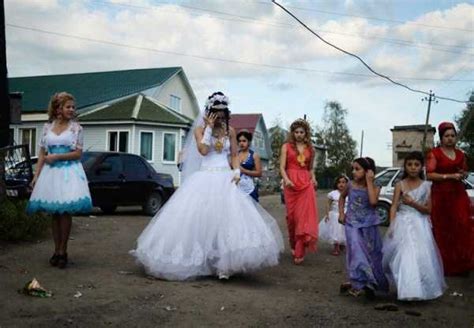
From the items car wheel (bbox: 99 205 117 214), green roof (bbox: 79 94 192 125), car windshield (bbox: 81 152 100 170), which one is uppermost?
green roof (bbox: 79 94 192 125)

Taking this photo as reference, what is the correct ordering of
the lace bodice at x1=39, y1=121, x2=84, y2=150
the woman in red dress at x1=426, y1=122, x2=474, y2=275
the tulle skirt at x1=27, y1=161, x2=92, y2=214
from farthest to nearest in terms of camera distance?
the woman in red dress at x1=426, y1=122, x2=474, y2=275 → the lace bodice at x1=39, y1=121, x2=84, y2=150 → the tulle skirt at x1=27, y1=161, x2=92, y2=214

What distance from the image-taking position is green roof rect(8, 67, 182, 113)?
115ft

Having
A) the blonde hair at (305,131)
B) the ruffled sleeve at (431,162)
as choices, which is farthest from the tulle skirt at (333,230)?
the ruffled sleeve at (431,162)

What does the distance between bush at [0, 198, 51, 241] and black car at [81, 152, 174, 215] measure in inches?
208

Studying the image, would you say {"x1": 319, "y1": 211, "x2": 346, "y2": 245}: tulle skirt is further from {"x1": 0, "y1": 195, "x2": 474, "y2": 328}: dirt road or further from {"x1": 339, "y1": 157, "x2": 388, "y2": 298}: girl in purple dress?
{"x1": 339, "y1": 157, "x2": 388, "y2": 298}: girl in purple dress

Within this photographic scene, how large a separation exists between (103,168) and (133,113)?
17.3 m

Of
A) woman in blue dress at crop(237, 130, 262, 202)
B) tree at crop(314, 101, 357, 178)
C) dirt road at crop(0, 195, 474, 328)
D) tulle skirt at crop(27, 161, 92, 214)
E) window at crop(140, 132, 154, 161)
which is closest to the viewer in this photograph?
dirt road at crop(0, 195, 474, 328)

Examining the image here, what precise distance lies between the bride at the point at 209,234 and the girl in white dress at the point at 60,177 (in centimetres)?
91

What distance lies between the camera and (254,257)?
607 cm

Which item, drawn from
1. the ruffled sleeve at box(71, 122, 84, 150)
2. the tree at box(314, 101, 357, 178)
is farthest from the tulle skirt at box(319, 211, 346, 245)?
the tree at box(314, 101, 357, 178)

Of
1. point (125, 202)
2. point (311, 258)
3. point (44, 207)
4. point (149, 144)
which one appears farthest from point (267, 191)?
point (44, 207)

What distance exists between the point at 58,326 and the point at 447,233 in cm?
515

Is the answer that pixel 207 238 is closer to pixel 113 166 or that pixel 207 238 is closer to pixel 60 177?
pixel 60 177

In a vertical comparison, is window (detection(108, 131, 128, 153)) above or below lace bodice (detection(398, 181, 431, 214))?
above
